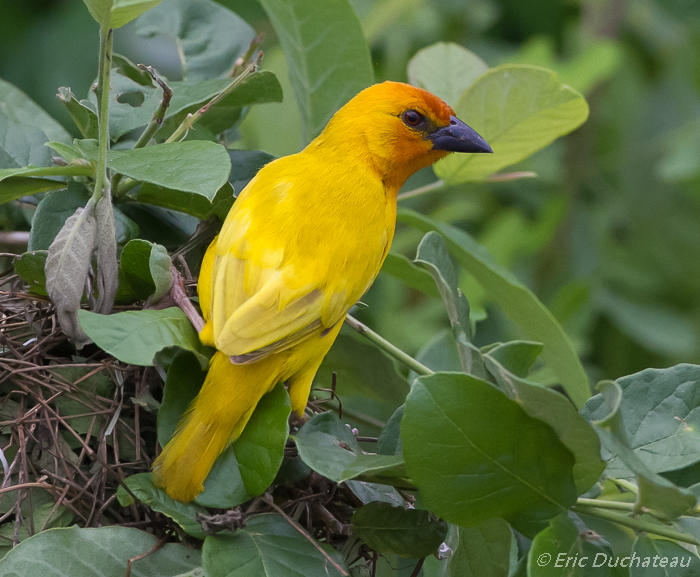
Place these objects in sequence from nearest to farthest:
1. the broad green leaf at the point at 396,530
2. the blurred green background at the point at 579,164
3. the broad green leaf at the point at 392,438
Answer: the broad green leaf at the point at 396,530 < the broad green leaf at the point at 392,438 < the blurred green background at the point at 579,164

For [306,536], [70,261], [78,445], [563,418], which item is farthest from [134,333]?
[563,418]

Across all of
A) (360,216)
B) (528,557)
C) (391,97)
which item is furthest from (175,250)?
(528,557)

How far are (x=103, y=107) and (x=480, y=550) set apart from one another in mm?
937

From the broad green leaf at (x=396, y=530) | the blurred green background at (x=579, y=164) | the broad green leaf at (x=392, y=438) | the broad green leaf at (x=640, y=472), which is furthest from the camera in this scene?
the blurred green background at (x=579, y=164)

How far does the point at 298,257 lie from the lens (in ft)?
4.69

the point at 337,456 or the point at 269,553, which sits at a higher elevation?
the point at 337,456

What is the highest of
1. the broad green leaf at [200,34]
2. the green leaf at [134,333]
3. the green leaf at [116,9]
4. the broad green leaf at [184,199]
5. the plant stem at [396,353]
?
the green leaf at [116,9]

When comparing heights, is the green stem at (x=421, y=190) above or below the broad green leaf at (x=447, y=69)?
below

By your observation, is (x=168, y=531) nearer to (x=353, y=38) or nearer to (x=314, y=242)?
(x=314, y=242)

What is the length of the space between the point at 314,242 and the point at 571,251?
248 centimetres

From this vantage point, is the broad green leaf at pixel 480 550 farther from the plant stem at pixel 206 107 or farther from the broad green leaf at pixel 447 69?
the broad green leaf at pixel 447 69

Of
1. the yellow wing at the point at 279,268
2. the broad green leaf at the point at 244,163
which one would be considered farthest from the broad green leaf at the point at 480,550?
the broad green leaf at the point at 244,163

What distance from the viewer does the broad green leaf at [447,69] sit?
1.75 m

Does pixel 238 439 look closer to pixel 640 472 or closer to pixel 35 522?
pixel 35 522
